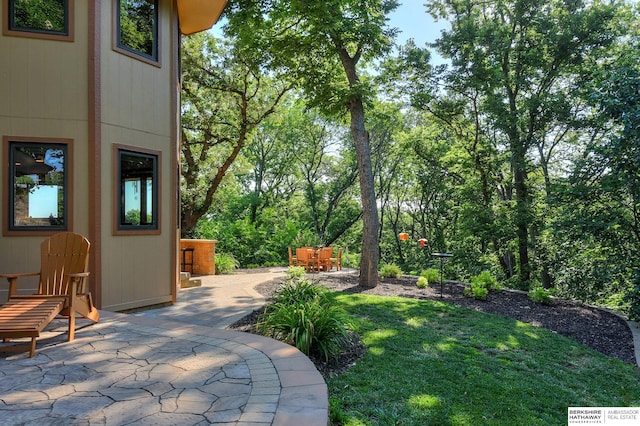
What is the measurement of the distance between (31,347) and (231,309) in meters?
2.92

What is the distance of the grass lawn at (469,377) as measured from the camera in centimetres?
307

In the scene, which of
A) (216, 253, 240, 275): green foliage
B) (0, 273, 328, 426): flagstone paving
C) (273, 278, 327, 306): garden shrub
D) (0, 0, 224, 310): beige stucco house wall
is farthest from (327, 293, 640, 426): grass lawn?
(216, 253, 240, 275): green foliage

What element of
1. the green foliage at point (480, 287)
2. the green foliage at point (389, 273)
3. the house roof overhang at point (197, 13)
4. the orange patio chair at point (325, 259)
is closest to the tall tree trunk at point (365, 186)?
the green foliage at point (389, 273)

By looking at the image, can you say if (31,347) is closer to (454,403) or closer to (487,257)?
(454,403)

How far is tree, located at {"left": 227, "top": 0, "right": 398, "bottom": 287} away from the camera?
882 centimetres

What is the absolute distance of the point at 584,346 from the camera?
213 inches

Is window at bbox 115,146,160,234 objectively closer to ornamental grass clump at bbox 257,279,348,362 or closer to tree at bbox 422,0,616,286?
ornamental grass clump at bbox 257,279,348,362

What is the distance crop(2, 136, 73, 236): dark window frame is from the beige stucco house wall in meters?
0.01

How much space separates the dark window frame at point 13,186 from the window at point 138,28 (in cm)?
166

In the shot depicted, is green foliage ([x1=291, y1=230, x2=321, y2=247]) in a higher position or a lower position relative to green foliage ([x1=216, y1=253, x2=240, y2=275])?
higher

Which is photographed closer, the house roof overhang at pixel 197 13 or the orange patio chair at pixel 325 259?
the house roof overhang at pixel 197 13

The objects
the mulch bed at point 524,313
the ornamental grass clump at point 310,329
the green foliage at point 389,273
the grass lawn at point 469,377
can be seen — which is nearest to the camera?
the grass lawn at point 469,377

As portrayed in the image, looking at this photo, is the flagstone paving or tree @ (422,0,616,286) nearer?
the flagstone paving

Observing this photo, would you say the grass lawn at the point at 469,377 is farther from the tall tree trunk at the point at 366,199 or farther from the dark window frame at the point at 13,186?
the dark window frame at the point at 13,186
